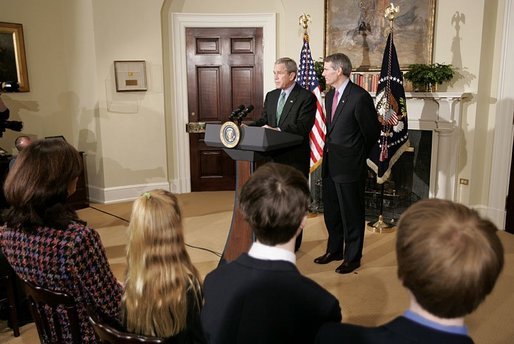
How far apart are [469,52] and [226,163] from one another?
335cm

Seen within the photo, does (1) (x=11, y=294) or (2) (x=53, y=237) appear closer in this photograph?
(2) (x=53, y=237)

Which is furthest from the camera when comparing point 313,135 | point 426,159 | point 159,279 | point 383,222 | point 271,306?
point 426,159

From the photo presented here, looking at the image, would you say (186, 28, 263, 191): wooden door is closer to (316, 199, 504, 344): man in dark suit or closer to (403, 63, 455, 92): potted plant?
(403, 63, 455, 92): potted plant

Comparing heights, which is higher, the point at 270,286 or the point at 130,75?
the point at 130,75

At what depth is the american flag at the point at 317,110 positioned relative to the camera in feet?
13.7

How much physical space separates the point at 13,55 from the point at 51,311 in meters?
4.77

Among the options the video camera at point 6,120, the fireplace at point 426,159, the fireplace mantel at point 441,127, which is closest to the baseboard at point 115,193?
the video camera at point 6,120

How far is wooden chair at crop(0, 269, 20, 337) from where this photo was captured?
261 cm

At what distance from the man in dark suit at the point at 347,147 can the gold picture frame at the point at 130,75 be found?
3.10 m

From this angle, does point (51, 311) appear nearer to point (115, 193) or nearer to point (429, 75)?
point (429, 75)

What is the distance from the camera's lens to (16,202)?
1.73m

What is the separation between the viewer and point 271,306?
1.20 metres

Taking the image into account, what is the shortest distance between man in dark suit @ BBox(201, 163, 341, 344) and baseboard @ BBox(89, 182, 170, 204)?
5011mm

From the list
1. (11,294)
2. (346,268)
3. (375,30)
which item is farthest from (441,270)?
(375,30)
